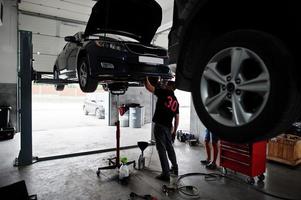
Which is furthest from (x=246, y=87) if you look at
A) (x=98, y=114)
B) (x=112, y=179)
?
(x=98, y=114)

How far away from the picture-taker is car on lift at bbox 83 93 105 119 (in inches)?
450

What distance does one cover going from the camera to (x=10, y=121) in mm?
8141

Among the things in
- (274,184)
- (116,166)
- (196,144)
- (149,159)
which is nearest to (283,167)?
(274,184)

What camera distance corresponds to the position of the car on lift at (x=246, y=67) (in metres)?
1.20

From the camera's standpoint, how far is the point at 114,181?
4.04 m

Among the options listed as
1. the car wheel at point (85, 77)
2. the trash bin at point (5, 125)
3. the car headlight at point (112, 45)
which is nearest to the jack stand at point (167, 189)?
the car wheel at point (85, 77)

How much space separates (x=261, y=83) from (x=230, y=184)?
3.34 metres

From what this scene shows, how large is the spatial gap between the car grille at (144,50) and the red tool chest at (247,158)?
2169 millimetres

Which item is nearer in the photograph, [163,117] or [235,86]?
[235,86]

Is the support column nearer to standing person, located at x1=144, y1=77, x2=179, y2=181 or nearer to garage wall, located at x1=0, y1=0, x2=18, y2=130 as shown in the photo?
standing person, located at x1=144, y1=77, x2=179, y2=181

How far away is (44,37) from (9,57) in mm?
1486

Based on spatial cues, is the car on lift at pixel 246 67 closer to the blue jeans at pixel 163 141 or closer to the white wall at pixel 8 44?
the blue jeans at pixel 163 141

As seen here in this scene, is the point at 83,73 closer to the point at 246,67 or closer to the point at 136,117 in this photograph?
the point at 246,67

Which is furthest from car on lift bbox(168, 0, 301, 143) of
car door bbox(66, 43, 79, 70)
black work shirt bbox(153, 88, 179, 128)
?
car door bbox(66, 43, 79, 70)
